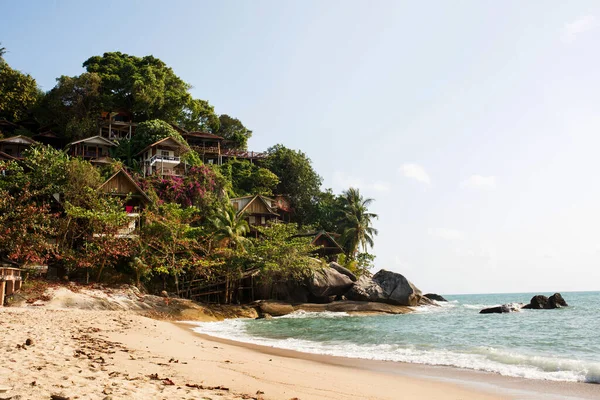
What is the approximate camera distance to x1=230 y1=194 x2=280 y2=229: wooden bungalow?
4322 centimetres

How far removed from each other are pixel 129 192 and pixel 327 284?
1643cm

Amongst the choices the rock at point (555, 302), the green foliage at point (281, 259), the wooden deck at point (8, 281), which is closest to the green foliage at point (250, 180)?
the green foliage at point (281, 259)

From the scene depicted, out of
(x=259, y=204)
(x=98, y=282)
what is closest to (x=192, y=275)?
(x=98, y=282)

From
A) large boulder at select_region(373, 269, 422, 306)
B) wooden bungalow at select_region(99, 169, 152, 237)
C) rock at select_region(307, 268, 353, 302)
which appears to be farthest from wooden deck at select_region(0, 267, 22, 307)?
large boulder at select_region(373, 269, 422, 306)

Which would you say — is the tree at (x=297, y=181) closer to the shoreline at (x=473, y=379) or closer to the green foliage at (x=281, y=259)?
the green foliage at (x=281, y=259)

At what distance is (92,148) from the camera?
46719 mm

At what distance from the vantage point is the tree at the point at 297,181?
51.9m

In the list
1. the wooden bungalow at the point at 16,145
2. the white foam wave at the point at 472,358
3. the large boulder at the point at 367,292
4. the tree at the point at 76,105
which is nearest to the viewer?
the white foam wave at the point at 472,358

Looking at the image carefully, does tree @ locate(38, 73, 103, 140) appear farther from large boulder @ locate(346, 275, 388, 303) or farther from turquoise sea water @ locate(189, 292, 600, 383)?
turquoise sea water @ locate(189, 292, 600, 383)

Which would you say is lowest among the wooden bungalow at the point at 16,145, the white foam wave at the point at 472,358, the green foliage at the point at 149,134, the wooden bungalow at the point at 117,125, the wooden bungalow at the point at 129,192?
the white foam wave at the point at 472,358

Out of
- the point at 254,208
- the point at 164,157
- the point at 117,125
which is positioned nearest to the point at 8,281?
the point at 164,157

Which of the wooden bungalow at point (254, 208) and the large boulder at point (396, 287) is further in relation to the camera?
the wooden bungalow at point (254, 208)

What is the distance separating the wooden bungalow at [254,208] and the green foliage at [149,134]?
9.06 meters

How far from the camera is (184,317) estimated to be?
79.8 feet
